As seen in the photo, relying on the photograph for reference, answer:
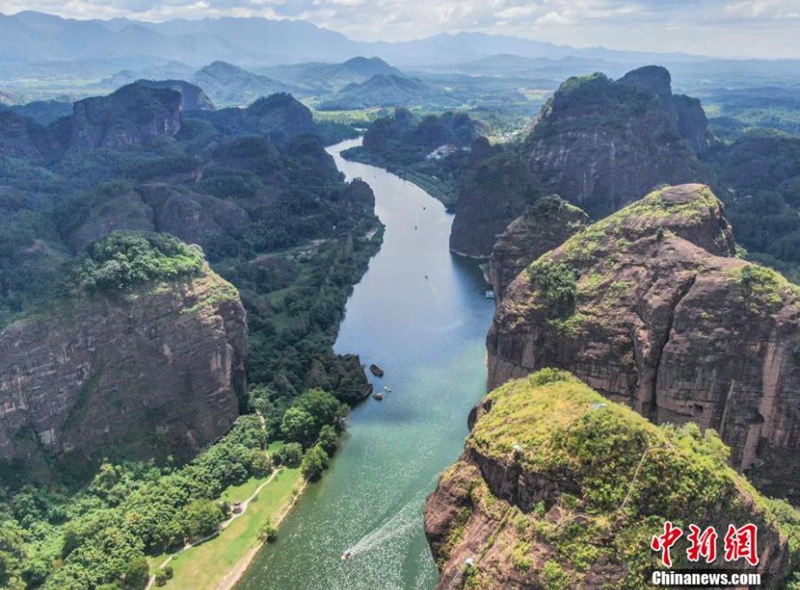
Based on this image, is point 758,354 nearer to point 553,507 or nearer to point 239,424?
point 553,507

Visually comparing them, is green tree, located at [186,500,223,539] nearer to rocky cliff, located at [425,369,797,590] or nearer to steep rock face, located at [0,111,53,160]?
rocky cliff, located at [425,369,797,590]

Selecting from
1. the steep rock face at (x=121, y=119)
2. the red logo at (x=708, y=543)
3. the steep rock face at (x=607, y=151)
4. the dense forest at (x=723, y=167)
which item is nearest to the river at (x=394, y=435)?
the red logo at (x=708, y=543)

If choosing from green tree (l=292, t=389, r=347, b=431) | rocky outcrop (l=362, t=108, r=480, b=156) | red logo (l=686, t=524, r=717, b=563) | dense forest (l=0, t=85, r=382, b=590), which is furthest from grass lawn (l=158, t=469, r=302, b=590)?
rocky outcrop (l=362, t=108, r=480, b=156)

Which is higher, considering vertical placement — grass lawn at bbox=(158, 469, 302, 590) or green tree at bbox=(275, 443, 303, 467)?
green tree at bbox=(275, 443, 303, 467)

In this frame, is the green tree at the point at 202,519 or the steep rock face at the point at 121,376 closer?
the green tree at the point at 202,519

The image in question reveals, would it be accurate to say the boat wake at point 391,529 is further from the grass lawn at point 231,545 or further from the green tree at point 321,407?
the green tree at point 321,407

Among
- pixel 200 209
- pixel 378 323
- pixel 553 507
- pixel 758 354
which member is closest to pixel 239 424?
pixel 378 323
